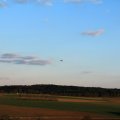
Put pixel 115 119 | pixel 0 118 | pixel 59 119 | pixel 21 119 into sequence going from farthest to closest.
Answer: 1. pixel 115 119
2. pixel 59 119
3. pixel 21 119
4. pixel 0 118

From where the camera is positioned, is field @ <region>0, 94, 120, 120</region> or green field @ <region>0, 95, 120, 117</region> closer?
field @ <region>0, 94, 120, 120</region>

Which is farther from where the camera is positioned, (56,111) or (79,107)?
(79,107)

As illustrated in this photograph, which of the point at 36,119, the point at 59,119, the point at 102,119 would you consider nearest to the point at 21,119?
the point at 36,119

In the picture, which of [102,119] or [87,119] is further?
[102,119]

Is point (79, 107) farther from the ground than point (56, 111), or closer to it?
farther from the ground

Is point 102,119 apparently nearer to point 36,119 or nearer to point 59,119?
point 59,119

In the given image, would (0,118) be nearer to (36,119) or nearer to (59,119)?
(36,119)

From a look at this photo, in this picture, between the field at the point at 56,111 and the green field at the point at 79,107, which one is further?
the green field at the point at 79,107

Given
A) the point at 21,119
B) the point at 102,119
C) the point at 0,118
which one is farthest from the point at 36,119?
the point at 102,119

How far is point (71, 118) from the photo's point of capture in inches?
2474

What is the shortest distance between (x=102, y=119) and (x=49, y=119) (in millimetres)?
8620

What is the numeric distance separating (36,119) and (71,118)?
26.0 feet

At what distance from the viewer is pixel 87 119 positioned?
5925cm

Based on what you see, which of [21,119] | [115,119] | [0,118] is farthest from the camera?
[115,119]
